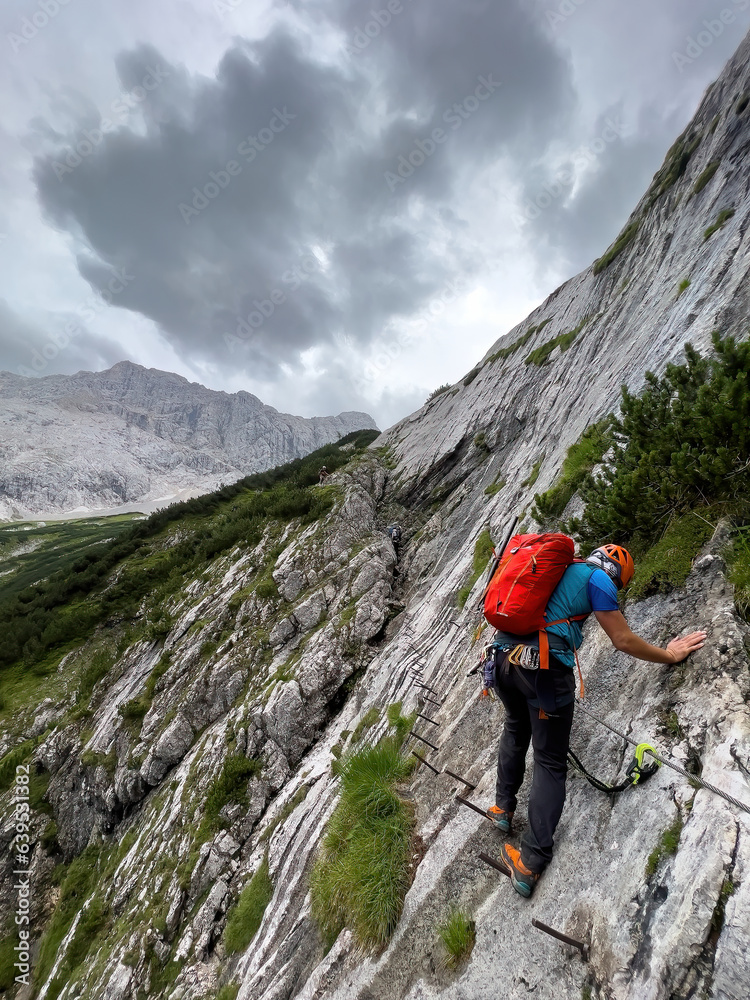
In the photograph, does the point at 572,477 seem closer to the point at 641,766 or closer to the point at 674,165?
the point at 641,766

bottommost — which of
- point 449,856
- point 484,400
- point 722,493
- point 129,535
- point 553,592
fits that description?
point 129,535

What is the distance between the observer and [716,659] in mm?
3727

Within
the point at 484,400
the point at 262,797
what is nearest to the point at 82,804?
the point at 262,797

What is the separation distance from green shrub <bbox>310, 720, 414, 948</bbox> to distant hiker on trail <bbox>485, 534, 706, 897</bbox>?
193 centimetres

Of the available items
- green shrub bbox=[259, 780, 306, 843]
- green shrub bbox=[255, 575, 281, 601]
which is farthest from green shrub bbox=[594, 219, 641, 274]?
green shrub bbox=[259, 780, 306, 843]

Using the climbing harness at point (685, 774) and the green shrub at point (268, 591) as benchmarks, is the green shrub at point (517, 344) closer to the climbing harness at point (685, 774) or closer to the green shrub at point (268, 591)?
the green shrub at point (268, 591)

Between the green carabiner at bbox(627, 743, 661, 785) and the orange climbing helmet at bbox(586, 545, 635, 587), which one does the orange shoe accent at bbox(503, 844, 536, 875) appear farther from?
the orange climbing helmet at bbox(586, 545, 635, 587)

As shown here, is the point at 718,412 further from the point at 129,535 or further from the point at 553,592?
the point at 129,535

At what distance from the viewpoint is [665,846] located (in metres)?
3.07

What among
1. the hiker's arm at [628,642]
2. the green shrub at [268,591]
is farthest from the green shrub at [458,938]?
the green shrub at [268,591]

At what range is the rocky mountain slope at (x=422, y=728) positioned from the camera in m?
3.24

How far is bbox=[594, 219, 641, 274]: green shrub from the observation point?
941 inches

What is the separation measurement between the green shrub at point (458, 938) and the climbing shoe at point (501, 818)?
2.87 ft

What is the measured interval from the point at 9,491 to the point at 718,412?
231 meters
